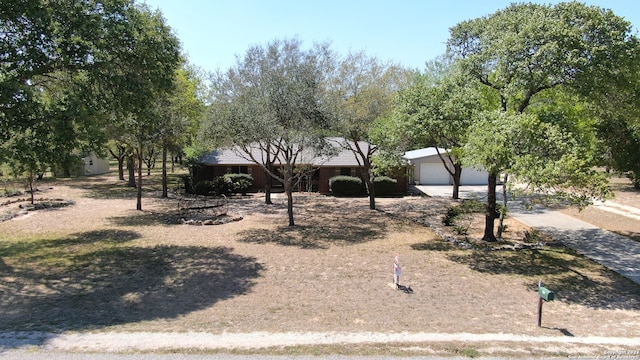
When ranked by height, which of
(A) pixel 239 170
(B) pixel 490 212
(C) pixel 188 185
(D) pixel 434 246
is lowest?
(D) pixel 434 246

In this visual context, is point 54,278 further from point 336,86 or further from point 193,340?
point 336,86

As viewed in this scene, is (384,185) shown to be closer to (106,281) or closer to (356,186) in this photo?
(356,186)

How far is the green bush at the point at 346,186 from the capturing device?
29.8 meters

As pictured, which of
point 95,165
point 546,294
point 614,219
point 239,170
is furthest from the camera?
point 95,165

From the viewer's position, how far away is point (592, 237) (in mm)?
17609

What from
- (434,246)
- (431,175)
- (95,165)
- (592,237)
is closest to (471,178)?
(431,175)

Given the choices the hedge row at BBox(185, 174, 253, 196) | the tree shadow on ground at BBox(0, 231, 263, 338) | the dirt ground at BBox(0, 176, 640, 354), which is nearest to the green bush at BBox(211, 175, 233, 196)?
the hedge row at BBox(185, 174, 253, 196)

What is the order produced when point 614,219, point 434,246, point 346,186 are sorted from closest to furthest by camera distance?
1. point 434,246
2. point 614,219
3. point 346,186

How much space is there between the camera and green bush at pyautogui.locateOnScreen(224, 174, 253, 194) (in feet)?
99.5

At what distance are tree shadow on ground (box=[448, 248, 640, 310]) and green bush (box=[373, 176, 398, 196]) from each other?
14114 millimetres

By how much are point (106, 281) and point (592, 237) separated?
18210 millimetres

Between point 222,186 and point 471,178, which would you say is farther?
point 471,178

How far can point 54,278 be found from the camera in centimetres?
1211

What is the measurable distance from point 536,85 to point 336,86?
1103 cm
